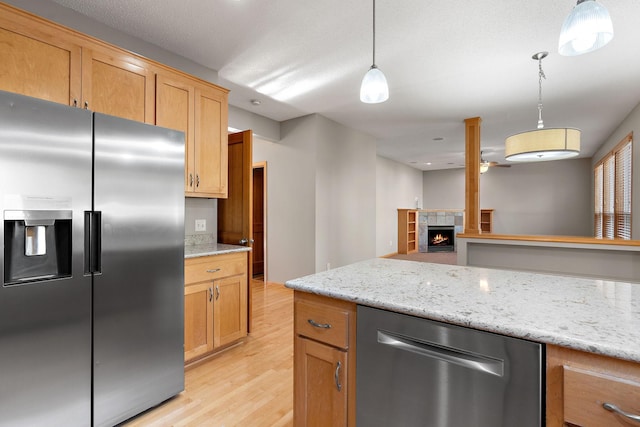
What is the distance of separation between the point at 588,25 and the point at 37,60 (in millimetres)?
2805

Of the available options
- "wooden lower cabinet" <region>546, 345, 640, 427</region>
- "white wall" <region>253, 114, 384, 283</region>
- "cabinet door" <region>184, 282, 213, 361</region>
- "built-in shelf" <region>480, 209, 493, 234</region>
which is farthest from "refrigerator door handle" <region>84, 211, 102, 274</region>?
"built-in shelf" <region>480, 209, 493, 234</region>

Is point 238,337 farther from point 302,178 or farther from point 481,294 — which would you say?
point 302,178

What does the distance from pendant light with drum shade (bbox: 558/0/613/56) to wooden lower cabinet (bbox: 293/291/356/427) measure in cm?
140

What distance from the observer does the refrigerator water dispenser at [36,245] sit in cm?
145

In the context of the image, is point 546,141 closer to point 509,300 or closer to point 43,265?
point 509,300

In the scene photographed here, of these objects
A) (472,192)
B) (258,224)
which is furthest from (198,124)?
(472,192)

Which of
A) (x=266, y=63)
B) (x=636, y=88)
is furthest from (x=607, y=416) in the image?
(x=636, y=88)

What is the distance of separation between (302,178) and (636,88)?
14.1 feet

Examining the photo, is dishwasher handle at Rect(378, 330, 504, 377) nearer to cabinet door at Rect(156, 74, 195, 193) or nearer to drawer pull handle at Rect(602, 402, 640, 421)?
drawer pull handle at Rect(602, 402, 640, 421)

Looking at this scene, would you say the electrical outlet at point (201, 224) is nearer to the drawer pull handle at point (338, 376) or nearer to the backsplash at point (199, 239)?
the backsplash at point (199, 239)

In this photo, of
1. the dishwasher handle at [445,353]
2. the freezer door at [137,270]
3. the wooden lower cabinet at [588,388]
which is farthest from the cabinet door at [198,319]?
the wooden lower cabinet at [588,388]

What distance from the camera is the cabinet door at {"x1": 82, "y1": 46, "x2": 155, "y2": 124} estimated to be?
2062 millimetres

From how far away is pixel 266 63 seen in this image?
309 centimetres

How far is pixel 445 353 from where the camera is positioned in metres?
1.05
